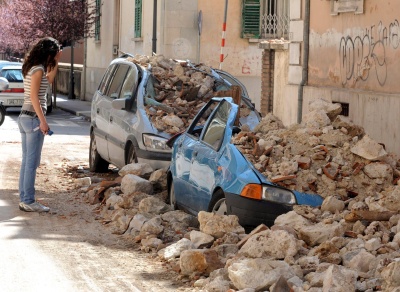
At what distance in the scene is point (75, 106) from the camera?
125ft

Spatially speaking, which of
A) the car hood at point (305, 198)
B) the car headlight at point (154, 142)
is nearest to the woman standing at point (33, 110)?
the car headlight at point (154, 142)

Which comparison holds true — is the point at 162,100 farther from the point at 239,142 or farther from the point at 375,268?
the point at 375,268

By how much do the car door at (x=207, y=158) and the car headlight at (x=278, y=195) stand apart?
0.65m

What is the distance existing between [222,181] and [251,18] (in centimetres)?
2113

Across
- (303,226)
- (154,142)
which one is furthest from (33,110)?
(303,226)

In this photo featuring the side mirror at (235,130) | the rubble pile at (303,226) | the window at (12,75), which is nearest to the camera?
the rubble pile at (303,226)

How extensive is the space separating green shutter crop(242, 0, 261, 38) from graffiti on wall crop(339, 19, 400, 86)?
40.4ft

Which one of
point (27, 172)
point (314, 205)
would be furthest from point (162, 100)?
point (314, 205)

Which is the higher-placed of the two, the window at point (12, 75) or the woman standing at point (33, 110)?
the woman standing at point (33, 110)

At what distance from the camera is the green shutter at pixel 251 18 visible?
30.0 m

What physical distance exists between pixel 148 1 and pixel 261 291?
24.9 metres

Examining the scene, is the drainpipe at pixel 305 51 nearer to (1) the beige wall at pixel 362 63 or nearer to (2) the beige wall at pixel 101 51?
(1) the beige wall at pixel 362 63

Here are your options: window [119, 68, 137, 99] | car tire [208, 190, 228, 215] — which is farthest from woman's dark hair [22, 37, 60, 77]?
car tire [208, 190, 228, 215]

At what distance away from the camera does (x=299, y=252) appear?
8.10 m
